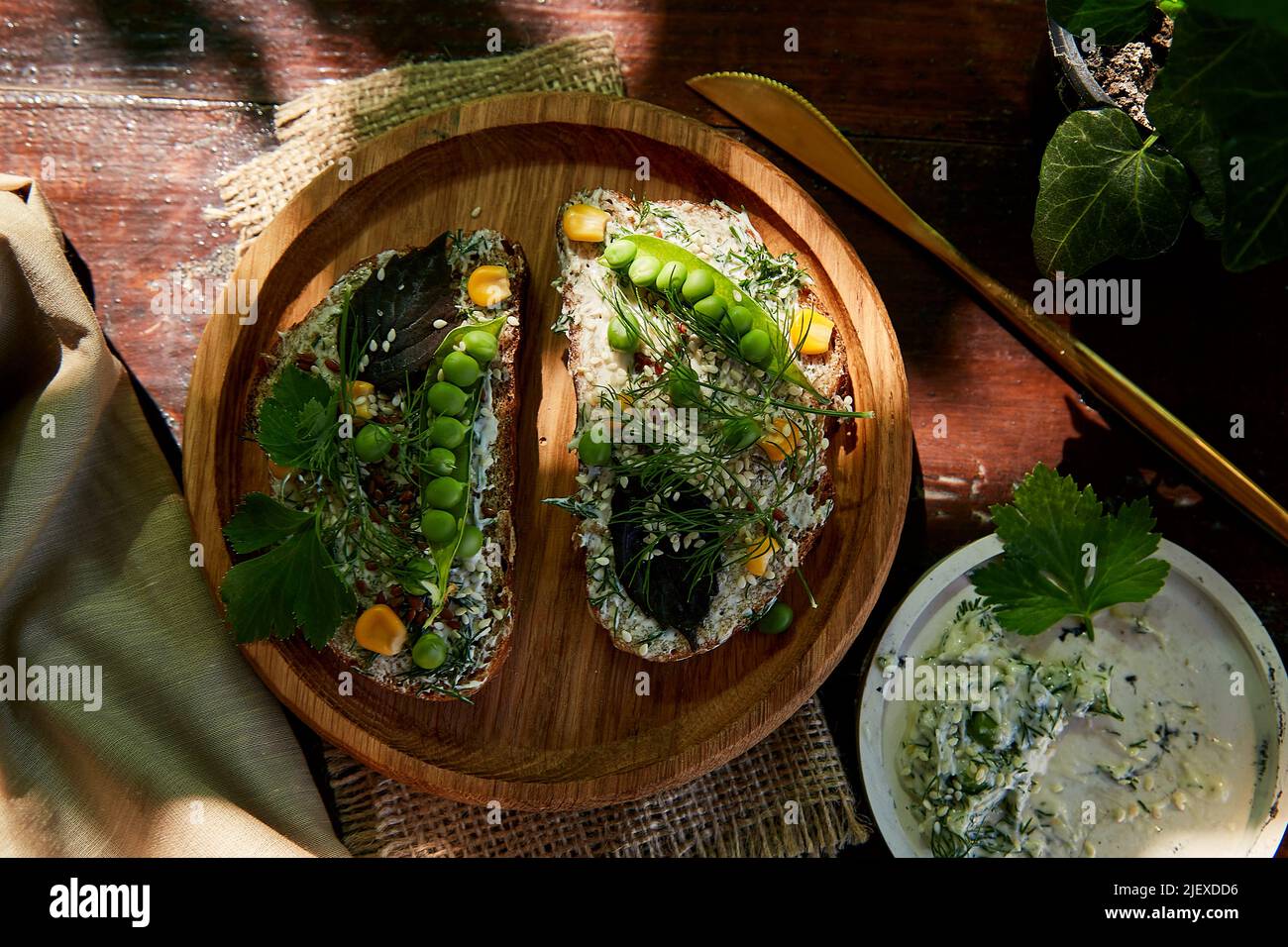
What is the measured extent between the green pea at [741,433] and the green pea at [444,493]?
77 centimetres

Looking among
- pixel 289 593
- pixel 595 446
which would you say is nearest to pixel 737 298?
pixel 595 446

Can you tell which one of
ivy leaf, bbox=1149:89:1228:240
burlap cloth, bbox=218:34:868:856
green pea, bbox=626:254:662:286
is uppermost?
ivy leaf, bbox=1149:89:1228:240

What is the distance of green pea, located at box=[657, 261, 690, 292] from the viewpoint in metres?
2.82

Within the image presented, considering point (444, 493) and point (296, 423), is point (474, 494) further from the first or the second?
point (296, 423)

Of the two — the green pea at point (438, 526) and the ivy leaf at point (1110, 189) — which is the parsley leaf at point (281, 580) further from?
the ivy leaf at point (1110, 189)

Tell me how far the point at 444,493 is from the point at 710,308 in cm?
92

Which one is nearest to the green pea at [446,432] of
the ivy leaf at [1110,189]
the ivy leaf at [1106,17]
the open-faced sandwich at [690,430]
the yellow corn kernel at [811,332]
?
the open-faced sandwich at [690,430]

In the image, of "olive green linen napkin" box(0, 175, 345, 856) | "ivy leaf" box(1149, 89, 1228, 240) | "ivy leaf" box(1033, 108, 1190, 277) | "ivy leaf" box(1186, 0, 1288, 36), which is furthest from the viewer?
"olive green linen napkin" box(0, 175, 345, 856)

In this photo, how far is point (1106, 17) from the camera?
248 centimetres

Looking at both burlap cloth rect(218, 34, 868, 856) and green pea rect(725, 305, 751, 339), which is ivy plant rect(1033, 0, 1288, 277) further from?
burlap cloth rect(218, 34, 868, 856)

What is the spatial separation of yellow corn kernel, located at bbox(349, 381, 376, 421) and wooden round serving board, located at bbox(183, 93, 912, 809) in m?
0.51

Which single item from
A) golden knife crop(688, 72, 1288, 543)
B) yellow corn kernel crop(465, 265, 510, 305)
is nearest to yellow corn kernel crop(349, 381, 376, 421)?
yellow corn kernel crop(465, 265, 510, 305)

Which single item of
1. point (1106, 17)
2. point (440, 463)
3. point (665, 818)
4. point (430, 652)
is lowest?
point (665, 818)
